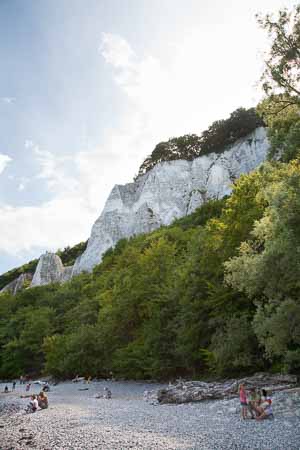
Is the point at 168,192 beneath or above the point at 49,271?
above

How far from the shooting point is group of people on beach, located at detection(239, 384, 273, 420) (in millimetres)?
12484

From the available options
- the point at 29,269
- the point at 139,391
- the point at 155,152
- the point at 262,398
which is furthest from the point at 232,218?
the point at 29,269

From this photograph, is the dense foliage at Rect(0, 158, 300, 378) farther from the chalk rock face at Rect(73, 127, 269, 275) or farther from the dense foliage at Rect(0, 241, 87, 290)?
the dense foliage at Rect(0, 241, 87, 290)

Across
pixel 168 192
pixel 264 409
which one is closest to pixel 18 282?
pixel 168 192

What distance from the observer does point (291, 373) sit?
17281 millimetres

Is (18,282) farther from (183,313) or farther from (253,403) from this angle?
(253,403)

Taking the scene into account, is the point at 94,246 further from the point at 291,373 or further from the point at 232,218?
the point at 291,373

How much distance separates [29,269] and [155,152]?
164 feet

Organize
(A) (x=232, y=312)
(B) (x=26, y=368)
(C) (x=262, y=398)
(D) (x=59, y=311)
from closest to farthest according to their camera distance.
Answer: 1. (C) (x=262, y=398)
2. (A) (x=232, y=312)
3. (B) (x=26, y=368)
4. (D) (x=59, y=311)

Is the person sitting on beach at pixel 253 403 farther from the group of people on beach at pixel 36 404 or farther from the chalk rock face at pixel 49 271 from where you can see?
the chalk rock face at pixel 49 271

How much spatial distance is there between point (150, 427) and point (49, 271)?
7500cm

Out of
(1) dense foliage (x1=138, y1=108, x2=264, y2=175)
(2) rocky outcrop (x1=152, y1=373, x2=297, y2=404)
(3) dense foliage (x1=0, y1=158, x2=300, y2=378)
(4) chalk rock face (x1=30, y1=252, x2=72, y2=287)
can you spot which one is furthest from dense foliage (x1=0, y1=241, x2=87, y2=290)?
(2) rocky outcrop (x1=152, y1=373, x2=297, y2=404)

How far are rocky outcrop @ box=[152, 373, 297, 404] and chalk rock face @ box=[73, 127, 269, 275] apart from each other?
4919 cm

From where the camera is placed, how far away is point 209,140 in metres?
77.6
